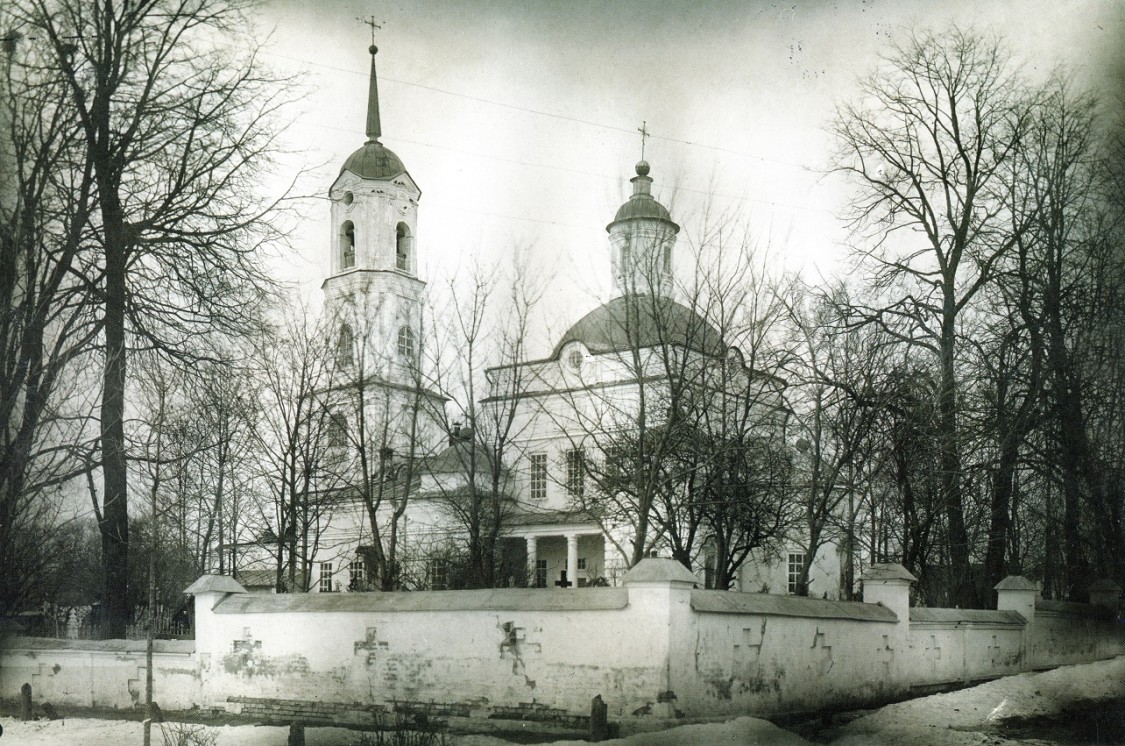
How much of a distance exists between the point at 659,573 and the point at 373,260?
1676 cm

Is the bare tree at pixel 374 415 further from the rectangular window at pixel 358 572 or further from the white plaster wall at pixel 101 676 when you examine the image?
the white plaster wall at pixel 101 676

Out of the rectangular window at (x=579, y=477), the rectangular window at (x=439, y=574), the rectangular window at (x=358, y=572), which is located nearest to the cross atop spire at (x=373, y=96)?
the rectangular window at (x=579, y=477)

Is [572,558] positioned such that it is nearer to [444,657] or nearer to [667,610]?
[444,657]

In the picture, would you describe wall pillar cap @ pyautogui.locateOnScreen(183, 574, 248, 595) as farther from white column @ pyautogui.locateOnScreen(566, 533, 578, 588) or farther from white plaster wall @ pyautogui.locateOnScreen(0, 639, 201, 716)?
white column @ pyautogui.locateOnScreen(566, 533, 578, 588)

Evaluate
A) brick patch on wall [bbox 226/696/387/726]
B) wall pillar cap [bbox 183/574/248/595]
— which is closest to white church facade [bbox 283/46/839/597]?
brick patch on wall [bbox 226/696/387/726]

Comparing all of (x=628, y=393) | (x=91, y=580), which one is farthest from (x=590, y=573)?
(x=91, y=580)

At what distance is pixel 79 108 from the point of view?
10.6 metres

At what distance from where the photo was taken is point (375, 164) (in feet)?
74.8

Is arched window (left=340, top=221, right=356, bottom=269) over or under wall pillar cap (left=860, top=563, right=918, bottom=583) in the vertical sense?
over

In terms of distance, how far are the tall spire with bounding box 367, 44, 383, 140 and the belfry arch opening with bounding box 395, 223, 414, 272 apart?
28.6ft

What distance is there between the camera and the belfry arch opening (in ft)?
83.0

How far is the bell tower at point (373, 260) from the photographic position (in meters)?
22.6

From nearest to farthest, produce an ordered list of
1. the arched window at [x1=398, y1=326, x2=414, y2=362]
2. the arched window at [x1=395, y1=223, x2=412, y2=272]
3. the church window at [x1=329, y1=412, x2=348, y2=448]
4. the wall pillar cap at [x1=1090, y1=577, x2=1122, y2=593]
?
the wall pillar cap at [x1=1090, y1=577, x2=1122, y2=593] < the church window at [x1=329, y1=412, x2=348, y2=448] < the arched window at [x1=398, y1=326, x2=414, y2=362] < the arched window at [x1=395, y1=223, x2=412, y2=272]

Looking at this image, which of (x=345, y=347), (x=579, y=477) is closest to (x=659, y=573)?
Result: (x=579, y=477)
